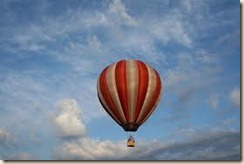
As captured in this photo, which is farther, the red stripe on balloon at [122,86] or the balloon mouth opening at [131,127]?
the balloon mouth opening at [131,127]

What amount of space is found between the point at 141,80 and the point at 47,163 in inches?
603

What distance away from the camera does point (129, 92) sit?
3475 centimetres

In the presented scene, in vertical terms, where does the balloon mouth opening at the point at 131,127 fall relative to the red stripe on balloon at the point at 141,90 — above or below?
below

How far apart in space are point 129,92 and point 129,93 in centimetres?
9

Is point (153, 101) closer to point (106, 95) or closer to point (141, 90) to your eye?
point (141, 90)

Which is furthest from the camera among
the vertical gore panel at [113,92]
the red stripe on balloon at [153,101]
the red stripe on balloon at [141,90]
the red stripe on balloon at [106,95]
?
the red stripe on balloon at [153,101]

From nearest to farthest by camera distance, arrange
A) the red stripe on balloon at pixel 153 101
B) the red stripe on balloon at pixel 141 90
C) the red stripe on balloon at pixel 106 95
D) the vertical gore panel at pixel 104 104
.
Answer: the red stripe on balloon at pixel 141 90 < the red stripe on balloon at pixel 106 95 < the red stripe on balloon at pixel 153 101 < the vertical gore panel at pixel 104 104

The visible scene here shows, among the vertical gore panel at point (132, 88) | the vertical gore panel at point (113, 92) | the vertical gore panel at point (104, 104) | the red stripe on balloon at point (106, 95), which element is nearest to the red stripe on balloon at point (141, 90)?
the vertical gore panel at point (132, 88)

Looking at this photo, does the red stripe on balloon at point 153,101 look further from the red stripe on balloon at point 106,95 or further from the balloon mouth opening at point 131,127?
the red stripe on balloon at point 106,95

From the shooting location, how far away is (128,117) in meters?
34.8

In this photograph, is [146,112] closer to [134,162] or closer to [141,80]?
[141,80]

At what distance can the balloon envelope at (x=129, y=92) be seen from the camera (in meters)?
34.8

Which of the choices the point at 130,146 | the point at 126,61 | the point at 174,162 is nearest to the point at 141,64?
the point at 126,61

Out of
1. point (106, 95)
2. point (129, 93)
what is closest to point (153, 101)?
point (129, 93)
